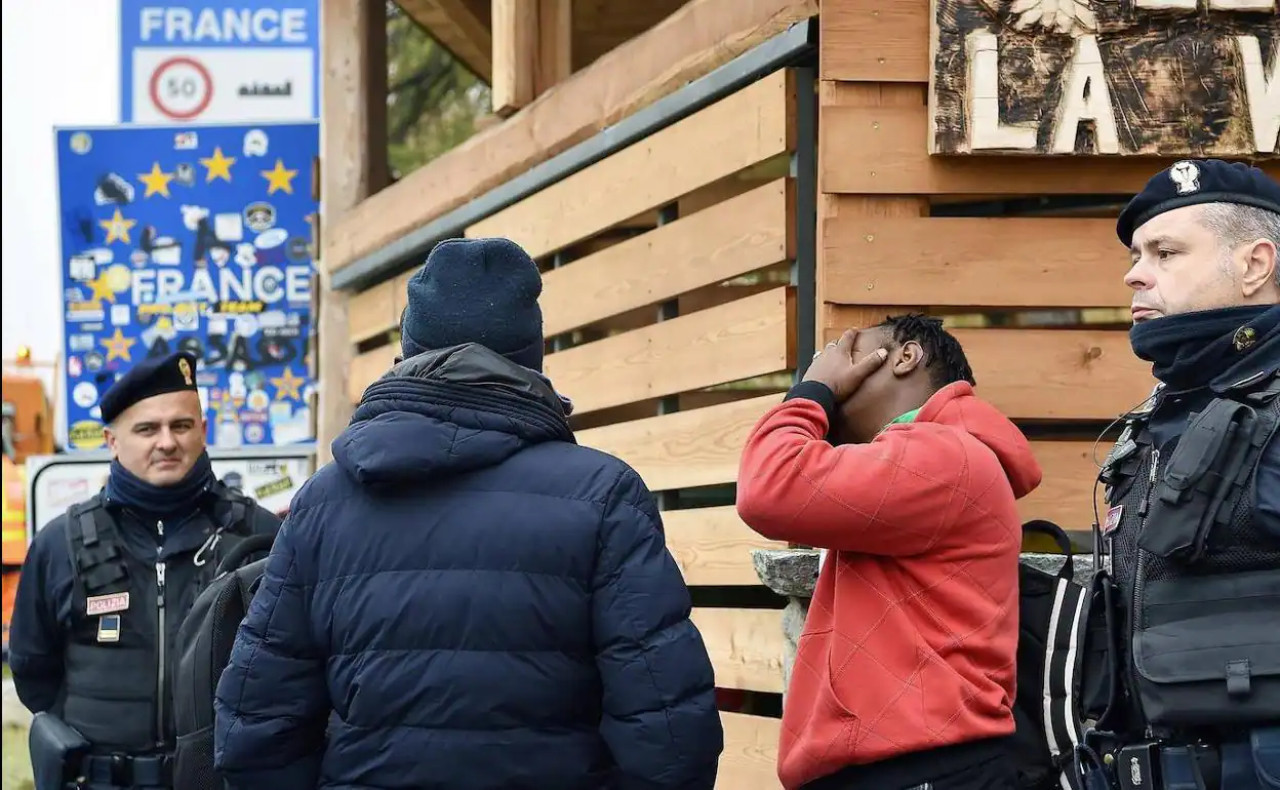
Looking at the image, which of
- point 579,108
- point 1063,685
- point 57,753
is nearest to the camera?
point 1063,685

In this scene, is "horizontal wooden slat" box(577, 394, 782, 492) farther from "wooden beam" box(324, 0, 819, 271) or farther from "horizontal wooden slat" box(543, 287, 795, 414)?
"wooden beam" box(324, 0, 819, 271)

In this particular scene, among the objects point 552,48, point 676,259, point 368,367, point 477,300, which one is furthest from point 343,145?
point 477,300

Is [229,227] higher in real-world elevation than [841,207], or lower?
higher

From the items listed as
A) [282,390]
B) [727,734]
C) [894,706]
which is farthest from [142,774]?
[282,390]

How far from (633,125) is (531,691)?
3.32m

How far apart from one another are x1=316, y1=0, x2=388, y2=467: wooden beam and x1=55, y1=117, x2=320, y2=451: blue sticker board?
0.13 metres

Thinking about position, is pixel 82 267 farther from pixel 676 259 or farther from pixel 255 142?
pixel 676 259

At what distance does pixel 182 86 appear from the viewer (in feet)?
33.6

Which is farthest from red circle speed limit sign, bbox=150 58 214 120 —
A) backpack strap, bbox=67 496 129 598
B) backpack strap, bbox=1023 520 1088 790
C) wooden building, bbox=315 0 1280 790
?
Answer: backpack strap, bbox=1023 520 1088 790

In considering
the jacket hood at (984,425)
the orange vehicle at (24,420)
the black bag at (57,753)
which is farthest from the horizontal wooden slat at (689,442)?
the orange vehicle at (24,420)

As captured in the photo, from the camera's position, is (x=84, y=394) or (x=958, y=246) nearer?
(x=958, y=246)

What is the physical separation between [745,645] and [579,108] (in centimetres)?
224

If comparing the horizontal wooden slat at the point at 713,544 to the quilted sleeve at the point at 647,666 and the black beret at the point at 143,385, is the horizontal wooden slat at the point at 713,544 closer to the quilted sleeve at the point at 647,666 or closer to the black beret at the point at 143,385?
the black beret at the point at 143,385

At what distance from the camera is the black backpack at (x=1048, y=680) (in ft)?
11.0
